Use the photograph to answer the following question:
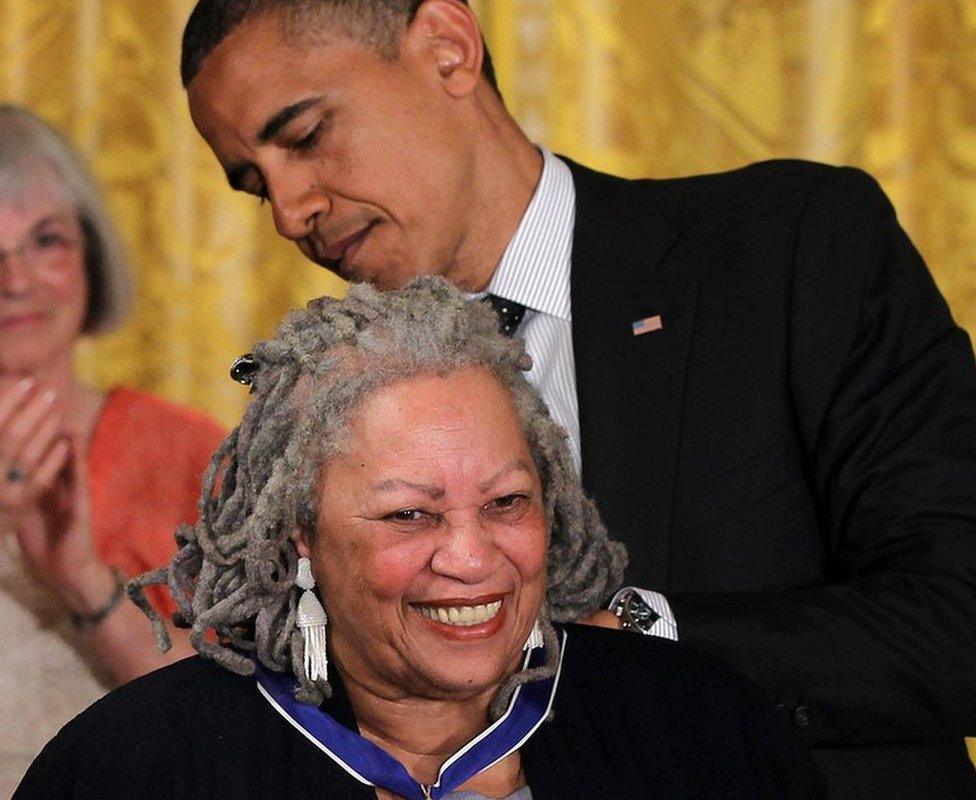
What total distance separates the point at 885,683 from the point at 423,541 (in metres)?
0.63

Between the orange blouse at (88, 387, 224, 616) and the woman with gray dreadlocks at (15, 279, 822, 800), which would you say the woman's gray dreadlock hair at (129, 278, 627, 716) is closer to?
the woman with gray dreadlocks at (15, 279, 822, 800)

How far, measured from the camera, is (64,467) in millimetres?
3189

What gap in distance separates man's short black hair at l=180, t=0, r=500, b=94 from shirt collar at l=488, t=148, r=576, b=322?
12.1 inches

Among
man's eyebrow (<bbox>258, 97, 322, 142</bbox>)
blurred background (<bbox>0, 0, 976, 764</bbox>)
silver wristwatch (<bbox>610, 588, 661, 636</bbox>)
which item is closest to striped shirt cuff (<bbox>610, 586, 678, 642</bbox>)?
silver wristwatch (<bbox>610, 588, 661, 636</bbox>)

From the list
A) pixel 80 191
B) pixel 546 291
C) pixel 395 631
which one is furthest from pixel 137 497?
pixel 395 631

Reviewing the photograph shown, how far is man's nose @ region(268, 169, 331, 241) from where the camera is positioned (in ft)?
8.27

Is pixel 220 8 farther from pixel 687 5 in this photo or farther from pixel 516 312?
pixel 687 5

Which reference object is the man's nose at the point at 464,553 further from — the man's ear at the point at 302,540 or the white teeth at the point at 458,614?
the man's ear at the point at 302,540

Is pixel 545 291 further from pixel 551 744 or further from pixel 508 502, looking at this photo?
pixel 551 744

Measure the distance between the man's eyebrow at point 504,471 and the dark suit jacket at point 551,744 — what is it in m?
0.26

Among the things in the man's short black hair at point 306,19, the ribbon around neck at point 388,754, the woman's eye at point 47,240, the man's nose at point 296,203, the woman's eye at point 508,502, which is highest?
the man's short black hair at point 306,19

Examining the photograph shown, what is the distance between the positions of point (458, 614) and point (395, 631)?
7 centimetres

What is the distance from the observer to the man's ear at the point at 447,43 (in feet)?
8.55

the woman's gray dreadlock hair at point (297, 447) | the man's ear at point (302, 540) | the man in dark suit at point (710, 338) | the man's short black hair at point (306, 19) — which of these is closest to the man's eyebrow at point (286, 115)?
the man in dark suit at point (710, 338)
